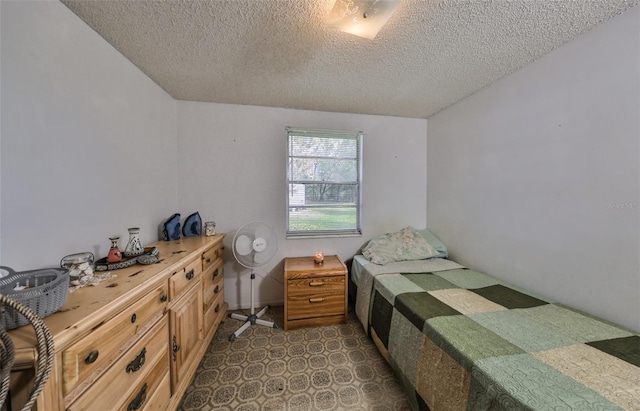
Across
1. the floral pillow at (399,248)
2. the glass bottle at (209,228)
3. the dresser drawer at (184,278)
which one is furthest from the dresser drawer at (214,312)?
the floral pillow at (399,248)

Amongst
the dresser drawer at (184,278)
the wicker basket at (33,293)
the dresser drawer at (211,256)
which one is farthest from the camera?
the dresser drawer at (211,256)

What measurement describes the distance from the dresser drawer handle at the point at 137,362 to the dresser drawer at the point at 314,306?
1182mm

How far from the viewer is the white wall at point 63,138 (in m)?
0.94

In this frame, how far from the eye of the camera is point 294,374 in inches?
62.7

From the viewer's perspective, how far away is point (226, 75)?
1.84 meters

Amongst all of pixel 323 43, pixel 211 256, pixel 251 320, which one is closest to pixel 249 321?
pixel 251 320

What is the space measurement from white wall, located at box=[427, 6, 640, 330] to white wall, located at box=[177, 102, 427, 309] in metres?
Answer: 0.83

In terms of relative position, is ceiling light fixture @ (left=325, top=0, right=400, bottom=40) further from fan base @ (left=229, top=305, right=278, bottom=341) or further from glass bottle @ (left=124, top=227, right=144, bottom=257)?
fan base @ (left=229, top=305, right=278, bottom=341)

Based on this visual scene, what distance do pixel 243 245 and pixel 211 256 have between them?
0.29m

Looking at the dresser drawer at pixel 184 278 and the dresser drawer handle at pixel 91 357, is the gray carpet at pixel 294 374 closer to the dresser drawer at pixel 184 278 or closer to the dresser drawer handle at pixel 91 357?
the dresser drawer at pixel 184 278

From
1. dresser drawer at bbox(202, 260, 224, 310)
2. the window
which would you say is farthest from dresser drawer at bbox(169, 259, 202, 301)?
the window

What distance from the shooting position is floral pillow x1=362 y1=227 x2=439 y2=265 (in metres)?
2.40

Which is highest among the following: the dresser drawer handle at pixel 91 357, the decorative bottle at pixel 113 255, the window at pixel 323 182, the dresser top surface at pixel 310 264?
the window at pixel 323 182

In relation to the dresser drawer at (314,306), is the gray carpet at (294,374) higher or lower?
lower
